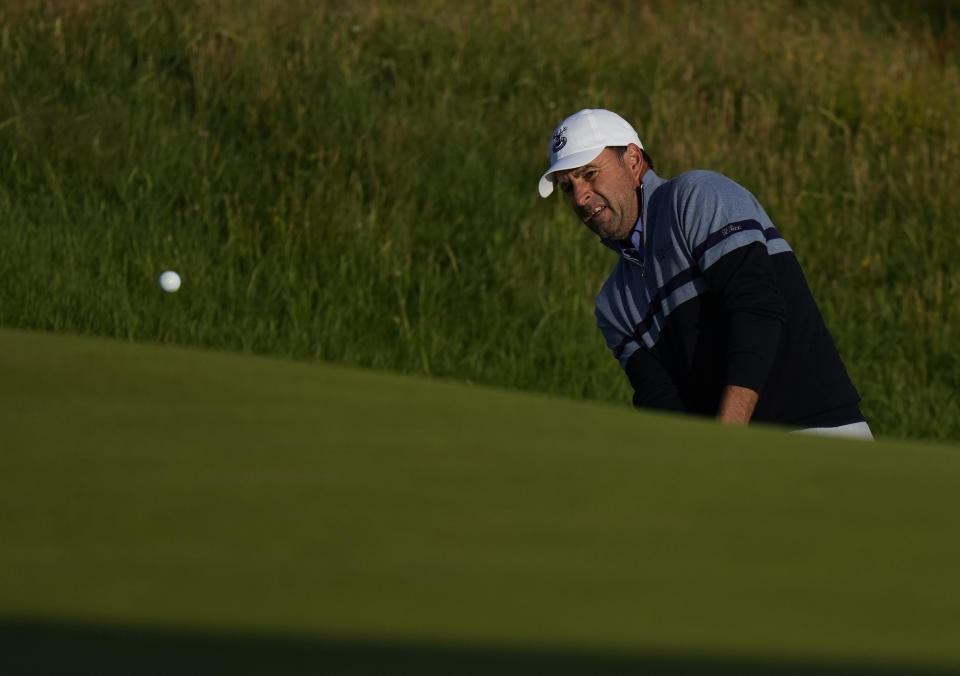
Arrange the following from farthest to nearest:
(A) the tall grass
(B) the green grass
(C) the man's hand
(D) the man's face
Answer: (A) the tall grass < (D) the man's face < (C) the man's hand < (B) the green grass

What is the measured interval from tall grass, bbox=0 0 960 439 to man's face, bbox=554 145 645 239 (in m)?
2.90

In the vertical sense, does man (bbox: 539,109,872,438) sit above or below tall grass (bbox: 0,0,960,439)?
above

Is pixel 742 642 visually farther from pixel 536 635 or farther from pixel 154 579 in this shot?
pixel 154 579

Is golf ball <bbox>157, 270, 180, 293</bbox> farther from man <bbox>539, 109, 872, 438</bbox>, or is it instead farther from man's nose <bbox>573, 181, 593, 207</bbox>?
man's nose <bbox>573, 181, 593, 207</bbox>

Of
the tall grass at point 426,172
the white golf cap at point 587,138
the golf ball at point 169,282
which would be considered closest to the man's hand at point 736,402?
the white golf cap at point 587,138

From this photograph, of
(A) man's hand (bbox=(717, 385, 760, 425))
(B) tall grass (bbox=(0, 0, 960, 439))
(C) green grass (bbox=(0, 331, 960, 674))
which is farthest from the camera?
(B) tall grass (bbox=(0, 0, 960, 439))

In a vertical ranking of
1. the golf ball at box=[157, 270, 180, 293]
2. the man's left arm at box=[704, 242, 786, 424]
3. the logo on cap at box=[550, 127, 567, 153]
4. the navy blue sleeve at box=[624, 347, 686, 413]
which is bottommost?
the golf ball at box=[157, 270, 180, 293]

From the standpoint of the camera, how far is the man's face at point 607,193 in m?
5.30

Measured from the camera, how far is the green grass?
4.26 ft

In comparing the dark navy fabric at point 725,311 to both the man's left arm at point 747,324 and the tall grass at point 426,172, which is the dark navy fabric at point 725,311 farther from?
the tall grass at point 426,172

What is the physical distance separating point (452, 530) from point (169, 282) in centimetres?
705

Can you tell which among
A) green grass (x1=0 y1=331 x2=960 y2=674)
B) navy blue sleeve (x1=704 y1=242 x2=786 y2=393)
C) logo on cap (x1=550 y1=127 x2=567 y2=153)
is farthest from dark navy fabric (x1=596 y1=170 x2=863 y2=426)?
green grass (x1=0 y1=331 x2=960 y2=674)

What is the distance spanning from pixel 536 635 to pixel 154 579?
39 centimetres

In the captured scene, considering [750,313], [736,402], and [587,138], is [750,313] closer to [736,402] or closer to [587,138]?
[736,402]
